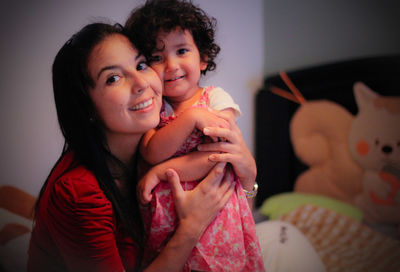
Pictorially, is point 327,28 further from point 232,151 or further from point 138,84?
point 138,84

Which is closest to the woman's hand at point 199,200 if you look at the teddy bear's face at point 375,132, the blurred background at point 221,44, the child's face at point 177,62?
the child's face at point 177,62

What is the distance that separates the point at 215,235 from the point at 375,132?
101 centimetres

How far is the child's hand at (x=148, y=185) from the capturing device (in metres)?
0.67

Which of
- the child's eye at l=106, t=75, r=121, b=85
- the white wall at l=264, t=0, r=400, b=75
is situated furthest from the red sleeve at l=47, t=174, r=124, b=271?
the white wall at l=264, t=0, r=400, b=75

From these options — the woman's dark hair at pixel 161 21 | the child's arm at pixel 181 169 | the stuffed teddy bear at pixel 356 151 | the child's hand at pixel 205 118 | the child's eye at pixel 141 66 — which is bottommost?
the stuffed teddy bear at pixel 356 151

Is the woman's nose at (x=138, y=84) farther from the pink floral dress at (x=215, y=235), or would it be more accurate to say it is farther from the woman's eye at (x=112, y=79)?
the pink floral dress at (x=215, y=235)

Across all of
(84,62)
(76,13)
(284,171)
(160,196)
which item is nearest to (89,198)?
(160,196)

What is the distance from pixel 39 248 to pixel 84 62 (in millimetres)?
422

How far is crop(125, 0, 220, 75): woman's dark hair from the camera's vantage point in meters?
0.69

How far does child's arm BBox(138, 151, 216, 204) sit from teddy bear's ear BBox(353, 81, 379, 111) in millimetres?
1008

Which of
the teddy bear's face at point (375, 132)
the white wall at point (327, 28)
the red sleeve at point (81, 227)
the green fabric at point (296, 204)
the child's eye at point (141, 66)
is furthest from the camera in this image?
the green fabric at point (296, 204)

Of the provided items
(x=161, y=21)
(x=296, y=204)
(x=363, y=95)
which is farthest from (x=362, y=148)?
(x=161, y=21)

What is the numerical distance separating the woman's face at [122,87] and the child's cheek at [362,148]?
3.64 ft

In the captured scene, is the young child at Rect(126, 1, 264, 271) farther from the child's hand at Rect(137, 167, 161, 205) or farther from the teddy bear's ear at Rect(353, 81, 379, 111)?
the teddy bear's ear at Rect(353, 81, 379, 111)
